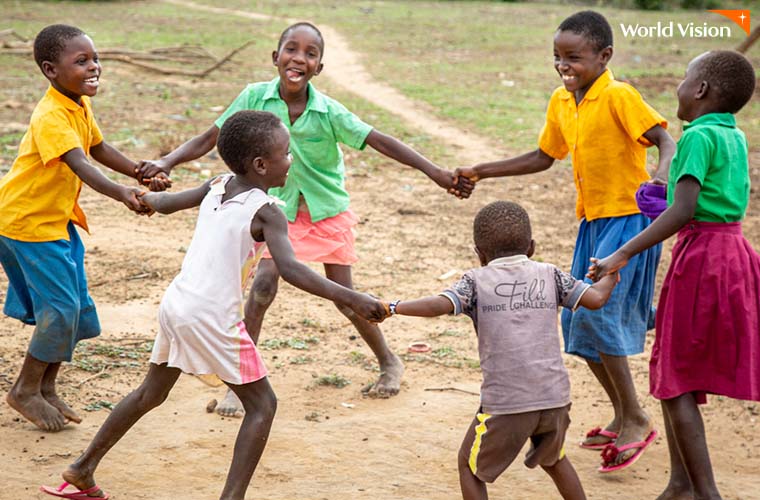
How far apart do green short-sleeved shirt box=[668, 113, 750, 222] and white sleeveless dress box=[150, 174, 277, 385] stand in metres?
1.40

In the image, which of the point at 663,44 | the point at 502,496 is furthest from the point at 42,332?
the point at 663,44

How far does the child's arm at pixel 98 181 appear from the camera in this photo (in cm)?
376

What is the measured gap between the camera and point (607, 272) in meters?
3.37

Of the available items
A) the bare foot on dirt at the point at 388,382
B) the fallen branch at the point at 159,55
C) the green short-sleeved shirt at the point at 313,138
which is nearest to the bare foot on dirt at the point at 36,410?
the green short-sleeved shirt at the point at 313,138

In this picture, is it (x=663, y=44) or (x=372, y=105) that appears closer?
(x=372, y=105)

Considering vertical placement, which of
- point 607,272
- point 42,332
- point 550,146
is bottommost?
point 42,332

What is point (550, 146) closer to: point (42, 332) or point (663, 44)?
point (42, 332)

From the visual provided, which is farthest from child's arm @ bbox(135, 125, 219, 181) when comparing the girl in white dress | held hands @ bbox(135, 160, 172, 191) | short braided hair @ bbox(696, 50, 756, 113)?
short braided hair @ bbox(696, 50, 756, 113)

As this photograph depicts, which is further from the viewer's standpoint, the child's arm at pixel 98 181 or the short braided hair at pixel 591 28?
the short braided hair at pixel 591 28

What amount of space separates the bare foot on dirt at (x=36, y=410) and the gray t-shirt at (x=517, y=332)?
6.22 ft

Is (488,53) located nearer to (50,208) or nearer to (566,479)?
(50,208)

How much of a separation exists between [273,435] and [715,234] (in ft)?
6.46

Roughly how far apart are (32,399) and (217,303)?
1.30m

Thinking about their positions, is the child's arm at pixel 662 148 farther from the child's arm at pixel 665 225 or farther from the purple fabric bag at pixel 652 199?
the child's arm at pixel 665 225
